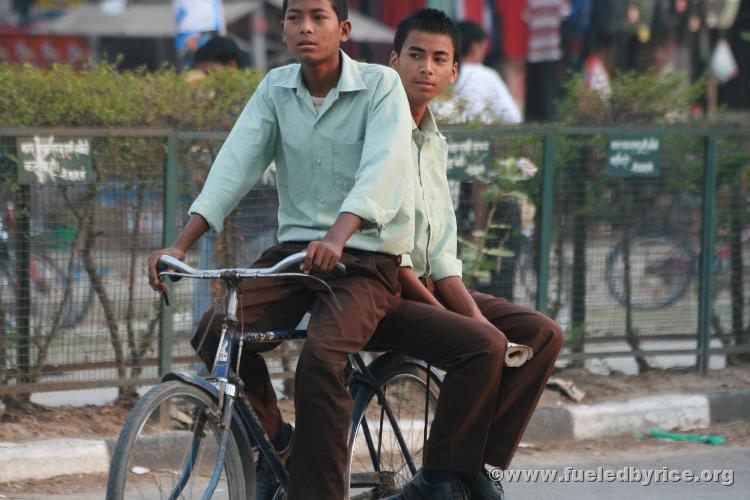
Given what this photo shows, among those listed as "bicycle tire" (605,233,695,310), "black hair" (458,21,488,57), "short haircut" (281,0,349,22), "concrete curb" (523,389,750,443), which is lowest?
"concrete curb" (523,389,750,443)

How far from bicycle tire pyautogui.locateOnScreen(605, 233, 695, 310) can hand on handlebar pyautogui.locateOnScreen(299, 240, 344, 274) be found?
375cm

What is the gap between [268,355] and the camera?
6348 mm

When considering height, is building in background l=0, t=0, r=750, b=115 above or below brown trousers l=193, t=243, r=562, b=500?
above

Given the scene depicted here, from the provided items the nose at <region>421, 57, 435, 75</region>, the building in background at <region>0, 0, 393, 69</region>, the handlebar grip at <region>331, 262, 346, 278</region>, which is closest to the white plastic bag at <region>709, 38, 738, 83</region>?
the building in background at <region>0, 0, 393, 69</region>

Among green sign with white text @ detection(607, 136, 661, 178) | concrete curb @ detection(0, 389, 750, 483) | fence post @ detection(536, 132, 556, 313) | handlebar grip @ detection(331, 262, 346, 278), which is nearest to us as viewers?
handlebar grip @ detection(331, 262, 346, 278)

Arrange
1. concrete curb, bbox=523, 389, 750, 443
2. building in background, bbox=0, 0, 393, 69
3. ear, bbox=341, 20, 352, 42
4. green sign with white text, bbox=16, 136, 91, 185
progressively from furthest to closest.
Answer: building in background, bbox=0, 0, 393, 69 < concrete curb, bbox=523, 389, 750, 443 < green sign with white text, bbox=16, 136, 91, 185 < ear, bbox=341, 20, 352, 42

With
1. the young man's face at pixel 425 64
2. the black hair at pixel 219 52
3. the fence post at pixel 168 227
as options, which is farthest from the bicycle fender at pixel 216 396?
the black hair at pixel 219 52

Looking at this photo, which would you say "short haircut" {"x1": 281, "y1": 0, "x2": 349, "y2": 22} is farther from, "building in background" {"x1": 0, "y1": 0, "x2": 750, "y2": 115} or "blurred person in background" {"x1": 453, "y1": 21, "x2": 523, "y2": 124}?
"building in background" {"x1": 0, "y1": 0, "x2": 750, "y2": 115}

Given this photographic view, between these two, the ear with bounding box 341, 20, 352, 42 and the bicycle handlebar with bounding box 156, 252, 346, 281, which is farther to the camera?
the ear with bounding box 341, 20, 352, 42

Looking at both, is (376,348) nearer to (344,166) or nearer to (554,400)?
(344,166)

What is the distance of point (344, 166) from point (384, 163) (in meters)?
0.20

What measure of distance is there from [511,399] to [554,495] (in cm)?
136

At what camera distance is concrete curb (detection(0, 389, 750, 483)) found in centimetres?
543

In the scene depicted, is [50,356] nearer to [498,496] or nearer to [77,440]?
[77,440]
